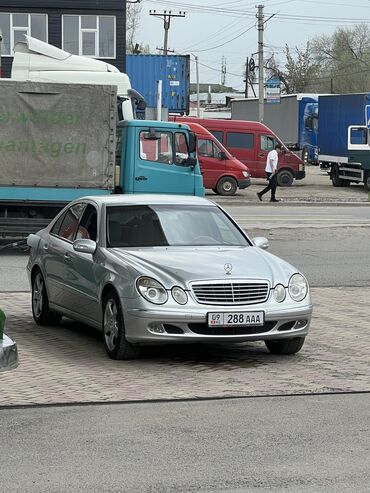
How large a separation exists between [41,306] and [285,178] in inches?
1118

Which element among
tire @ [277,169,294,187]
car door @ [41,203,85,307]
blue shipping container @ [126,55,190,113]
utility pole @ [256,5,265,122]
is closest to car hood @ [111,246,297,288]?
car door @ [41,203,85,307]

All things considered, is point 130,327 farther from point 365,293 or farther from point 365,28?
point 365,28

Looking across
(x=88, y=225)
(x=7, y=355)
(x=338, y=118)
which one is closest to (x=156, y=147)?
(x=88, y=225)

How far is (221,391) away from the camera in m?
7.51

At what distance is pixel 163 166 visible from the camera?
18.3m

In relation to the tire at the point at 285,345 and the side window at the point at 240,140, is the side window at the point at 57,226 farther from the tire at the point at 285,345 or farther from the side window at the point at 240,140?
the side window at the point at 240,140

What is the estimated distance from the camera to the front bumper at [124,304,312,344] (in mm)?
8203

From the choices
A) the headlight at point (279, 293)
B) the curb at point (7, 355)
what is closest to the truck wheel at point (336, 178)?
the headlight at point (279, 293)

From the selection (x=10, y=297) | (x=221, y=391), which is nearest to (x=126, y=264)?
(x=221, y=391)

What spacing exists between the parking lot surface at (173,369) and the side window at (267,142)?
26.4 metres

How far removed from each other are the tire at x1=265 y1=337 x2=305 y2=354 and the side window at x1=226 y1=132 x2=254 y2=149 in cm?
2762

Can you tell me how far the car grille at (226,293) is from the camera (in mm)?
8320

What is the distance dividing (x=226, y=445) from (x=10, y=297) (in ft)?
23.5

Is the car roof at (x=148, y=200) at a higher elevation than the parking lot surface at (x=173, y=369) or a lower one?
higher
